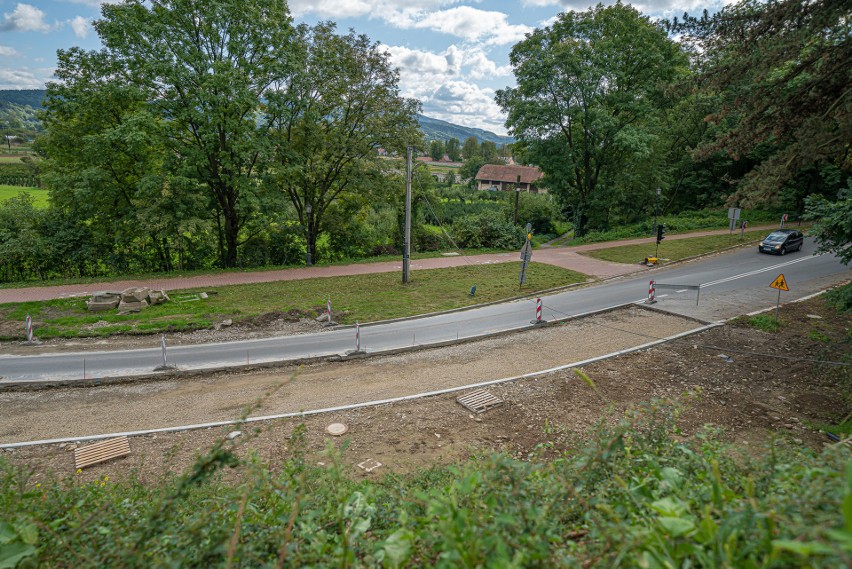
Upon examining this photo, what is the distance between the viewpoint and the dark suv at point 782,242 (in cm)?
2639

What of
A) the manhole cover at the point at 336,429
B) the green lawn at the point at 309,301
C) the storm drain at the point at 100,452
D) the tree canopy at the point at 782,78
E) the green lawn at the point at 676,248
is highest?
the tree canopy at the point at 782,78

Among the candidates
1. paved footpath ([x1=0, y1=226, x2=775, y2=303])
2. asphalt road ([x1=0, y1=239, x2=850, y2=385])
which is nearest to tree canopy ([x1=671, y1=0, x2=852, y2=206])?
asphalt road ([x1=0, y1=239, x2=850, y2=385])

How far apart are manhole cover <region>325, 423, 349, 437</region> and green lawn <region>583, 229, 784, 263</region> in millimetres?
23211

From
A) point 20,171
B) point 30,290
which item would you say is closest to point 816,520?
point 30,290

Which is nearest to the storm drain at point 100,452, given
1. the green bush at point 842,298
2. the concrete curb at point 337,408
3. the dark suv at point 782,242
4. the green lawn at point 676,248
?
the concrete curb at point 337,408

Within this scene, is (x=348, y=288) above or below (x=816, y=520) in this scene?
below

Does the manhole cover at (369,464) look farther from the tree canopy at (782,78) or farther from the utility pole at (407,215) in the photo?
the utility pole at (407,215)

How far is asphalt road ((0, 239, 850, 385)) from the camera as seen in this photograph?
511 inches

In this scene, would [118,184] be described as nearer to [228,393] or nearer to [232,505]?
[228,393]

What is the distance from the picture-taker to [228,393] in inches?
443

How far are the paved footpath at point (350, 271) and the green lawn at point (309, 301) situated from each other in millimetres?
1370

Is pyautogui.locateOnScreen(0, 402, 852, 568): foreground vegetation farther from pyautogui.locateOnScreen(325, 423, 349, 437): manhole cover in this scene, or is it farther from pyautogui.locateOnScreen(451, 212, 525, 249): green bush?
pyautogui.locateOnScreen(451, 212, 525, 249): green bush

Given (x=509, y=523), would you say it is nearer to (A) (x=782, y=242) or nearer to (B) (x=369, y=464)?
(B) (x=369, y=464)

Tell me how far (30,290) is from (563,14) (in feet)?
117
